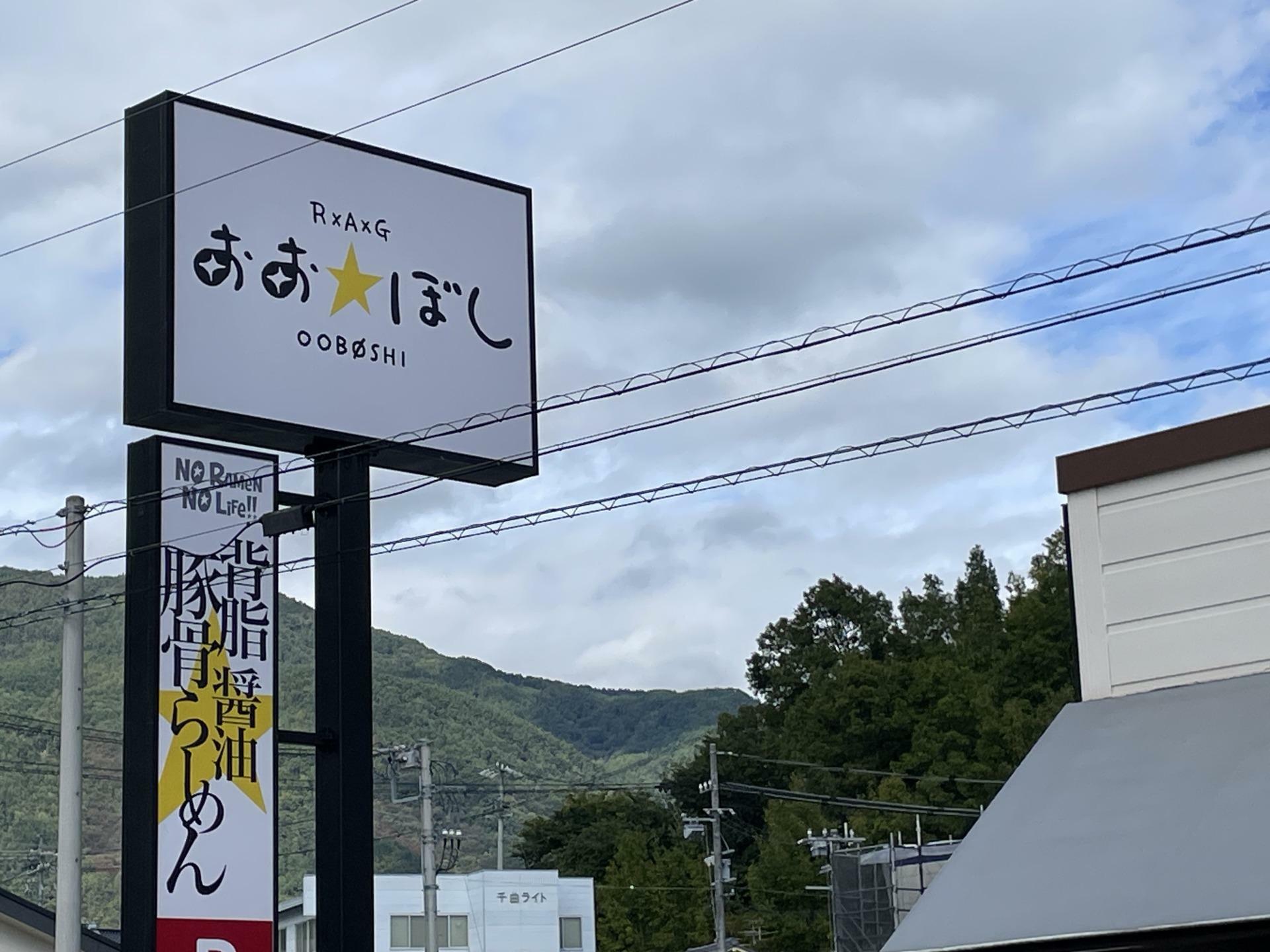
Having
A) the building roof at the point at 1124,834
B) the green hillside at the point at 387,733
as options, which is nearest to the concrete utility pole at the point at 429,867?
the building roof at the point at 1124,834

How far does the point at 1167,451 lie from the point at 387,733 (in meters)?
133

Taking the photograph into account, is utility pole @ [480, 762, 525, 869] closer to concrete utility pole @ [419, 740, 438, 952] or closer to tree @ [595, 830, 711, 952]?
tree @ [595, 830, 711, 952]

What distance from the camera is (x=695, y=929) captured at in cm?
7519

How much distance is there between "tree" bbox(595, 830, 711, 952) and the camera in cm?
7525

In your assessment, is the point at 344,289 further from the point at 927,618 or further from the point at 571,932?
the point at 927,618

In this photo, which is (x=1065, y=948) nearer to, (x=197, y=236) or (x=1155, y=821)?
(x=1155, y=821)

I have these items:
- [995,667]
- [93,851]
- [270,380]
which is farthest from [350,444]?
[93,851]

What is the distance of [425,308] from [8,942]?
1003cm

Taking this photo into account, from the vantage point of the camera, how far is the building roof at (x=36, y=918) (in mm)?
21766

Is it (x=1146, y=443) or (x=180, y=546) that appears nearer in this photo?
(x=1146, y=443)

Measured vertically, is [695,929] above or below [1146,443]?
below

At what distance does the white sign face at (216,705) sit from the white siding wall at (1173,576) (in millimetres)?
8638

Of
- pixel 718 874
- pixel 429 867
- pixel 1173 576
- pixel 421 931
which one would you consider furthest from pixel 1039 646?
pixel 1173 576

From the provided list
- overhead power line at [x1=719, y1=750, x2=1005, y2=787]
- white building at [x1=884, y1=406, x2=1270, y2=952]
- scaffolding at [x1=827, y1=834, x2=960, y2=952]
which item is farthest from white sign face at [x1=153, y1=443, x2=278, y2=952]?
overhead power line at [x1=719, y1=750, x2=1005, y2=787]
